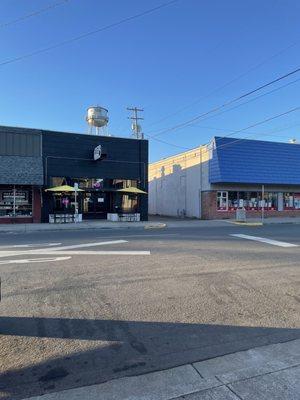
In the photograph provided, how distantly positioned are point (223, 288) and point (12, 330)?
12.4 ft

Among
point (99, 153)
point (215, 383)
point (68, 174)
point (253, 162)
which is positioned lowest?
point (215, 383)

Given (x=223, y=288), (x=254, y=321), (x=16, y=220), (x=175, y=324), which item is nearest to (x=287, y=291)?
(x=223, y=288)

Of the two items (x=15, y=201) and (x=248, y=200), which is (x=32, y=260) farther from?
(x=248, y=200)

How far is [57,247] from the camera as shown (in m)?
12.5

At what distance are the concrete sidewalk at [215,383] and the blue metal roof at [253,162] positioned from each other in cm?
2632

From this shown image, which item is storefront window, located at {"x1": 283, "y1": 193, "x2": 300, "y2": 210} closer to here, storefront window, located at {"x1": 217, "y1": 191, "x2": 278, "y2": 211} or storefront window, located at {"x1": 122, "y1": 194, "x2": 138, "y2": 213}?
storefront window, located at {"x1": 217, "y1": 191, "x2": 278, "y2": 211}

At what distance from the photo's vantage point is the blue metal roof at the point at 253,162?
30438 millimetres

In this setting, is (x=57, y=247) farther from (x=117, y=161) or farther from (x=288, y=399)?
(x=117, y=161)

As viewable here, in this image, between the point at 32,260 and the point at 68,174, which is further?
the point at 68,174

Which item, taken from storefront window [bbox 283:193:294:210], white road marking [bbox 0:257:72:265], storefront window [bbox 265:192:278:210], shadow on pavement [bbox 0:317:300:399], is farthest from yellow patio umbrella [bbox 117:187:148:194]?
shadow on pavement [bbox 0:317:300:399]

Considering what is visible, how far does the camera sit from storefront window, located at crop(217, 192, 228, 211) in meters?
31.8

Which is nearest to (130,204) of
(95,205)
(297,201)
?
(95,205)

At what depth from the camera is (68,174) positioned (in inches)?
1073

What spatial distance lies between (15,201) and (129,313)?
73.0 feet
